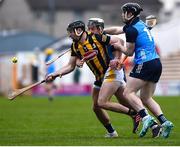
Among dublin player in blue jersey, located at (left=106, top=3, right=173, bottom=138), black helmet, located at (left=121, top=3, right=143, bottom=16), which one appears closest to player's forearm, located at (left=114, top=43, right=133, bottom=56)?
dublin player in blue jersey, located at (left=106, top=3, right=173, bottom=138)

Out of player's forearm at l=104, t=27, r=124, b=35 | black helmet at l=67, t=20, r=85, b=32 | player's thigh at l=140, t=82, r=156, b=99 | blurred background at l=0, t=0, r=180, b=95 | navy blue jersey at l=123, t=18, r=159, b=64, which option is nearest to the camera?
navy blue jersey at l=123, t=18, r=159, b=64

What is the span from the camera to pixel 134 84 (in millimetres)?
15930

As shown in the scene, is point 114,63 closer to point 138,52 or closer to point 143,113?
point 138,52

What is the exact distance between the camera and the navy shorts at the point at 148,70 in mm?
15875

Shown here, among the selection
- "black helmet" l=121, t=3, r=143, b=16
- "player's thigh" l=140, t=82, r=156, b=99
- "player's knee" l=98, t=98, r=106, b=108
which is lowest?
"player's knee" l=98, t=98, r=106, b=108

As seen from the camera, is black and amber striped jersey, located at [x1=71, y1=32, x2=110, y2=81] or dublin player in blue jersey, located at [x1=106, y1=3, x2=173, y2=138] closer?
dublin player in blue jersey, located at [x1=106, y1=3, x2=173, y2=138]

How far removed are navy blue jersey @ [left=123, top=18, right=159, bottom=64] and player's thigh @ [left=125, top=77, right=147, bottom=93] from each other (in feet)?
1.10

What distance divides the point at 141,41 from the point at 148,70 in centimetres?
55

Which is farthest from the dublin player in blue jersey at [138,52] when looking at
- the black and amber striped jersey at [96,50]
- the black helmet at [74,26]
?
the black helmet at [74,26]

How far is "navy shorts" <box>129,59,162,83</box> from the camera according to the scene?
625 inches

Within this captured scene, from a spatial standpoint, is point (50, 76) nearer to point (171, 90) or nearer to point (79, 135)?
point (79, 135)

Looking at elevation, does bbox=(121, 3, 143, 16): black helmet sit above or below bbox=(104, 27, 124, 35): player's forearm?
above

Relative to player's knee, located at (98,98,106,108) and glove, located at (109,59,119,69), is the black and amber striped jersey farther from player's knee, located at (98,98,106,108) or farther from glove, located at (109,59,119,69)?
player's knee, located at (98,98,106,108)

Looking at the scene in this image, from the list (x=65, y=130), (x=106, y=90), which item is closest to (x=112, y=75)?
(x=106, y=90)
